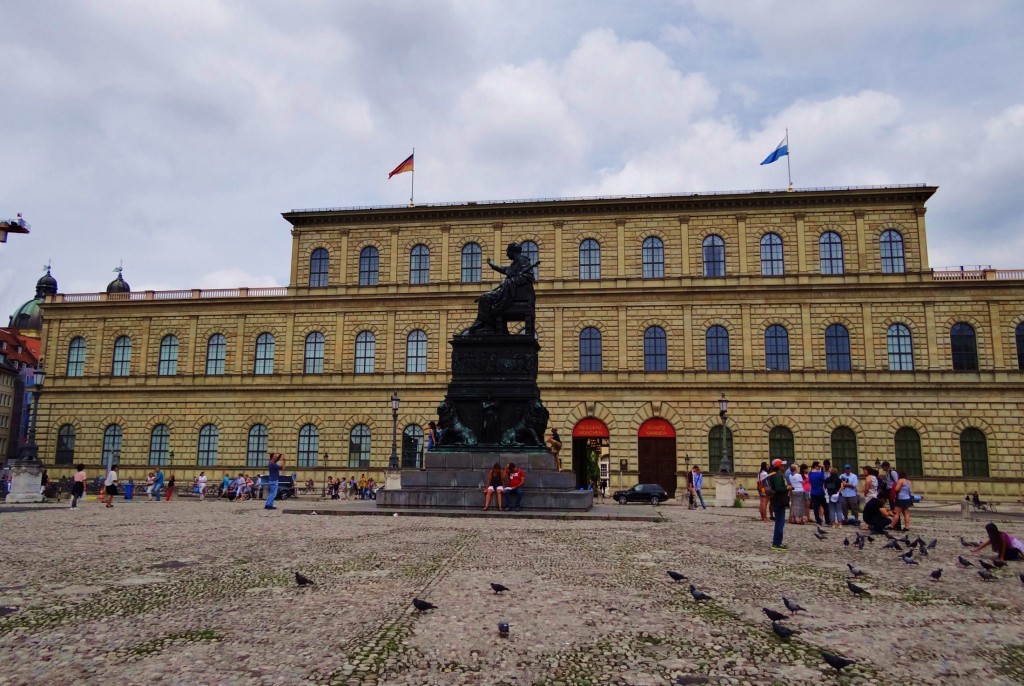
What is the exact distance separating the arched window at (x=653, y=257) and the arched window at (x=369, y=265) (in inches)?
631

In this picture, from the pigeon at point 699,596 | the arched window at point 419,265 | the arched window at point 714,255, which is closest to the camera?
the pigeon at point 699,596

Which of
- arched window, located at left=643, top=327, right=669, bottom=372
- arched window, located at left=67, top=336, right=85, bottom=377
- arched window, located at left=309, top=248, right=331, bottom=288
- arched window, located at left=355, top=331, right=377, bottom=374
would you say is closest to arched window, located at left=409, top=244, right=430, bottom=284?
arched window, located at left=355, top=331, right=377, bottom=374

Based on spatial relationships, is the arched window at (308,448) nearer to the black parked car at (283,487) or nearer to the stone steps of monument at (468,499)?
the black parked car at (283,487)

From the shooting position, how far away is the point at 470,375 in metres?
20.8

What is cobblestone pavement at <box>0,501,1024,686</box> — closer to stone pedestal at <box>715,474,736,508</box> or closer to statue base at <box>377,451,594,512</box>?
statue base at <box>377,451,594,512</box>

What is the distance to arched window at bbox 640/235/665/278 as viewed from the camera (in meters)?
43.3

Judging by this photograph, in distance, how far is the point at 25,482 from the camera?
2952cm

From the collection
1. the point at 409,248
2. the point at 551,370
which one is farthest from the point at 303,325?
the point at 551,370

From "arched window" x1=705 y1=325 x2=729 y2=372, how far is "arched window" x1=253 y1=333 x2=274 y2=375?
25856mm

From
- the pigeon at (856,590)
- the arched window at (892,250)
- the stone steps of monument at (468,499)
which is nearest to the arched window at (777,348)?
the arched window at (892,250)

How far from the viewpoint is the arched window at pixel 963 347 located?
3948cm

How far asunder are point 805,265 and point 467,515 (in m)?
30.4

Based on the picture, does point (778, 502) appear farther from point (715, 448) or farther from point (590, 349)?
point (590, 349)

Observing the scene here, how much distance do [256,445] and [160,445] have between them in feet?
20.2
